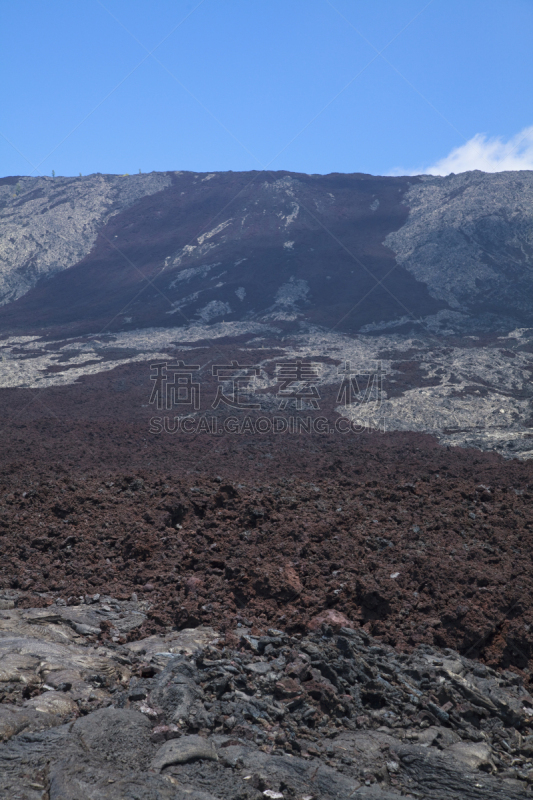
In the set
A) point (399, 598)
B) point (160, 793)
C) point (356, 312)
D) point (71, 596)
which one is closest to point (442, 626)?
point (399, 598)

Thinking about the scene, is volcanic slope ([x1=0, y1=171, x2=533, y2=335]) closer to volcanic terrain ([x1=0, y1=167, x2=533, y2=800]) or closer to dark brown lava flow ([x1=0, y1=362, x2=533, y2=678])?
volcanic terrain ([x1=0, y1=167, x2=533, y2=800])

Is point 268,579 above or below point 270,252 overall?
below

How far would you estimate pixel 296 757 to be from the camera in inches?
139

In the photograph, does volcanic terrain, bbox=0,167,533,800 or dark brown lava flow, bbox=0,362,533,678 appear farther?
dark brown lava flow, bbox=0,362,533,678

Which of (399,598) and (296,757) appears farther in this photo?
(399,598)

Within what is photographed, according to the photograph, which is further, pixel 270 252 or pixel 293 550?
pixel 270 252

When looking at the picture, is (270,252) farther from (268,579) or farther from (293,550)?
(268,579)

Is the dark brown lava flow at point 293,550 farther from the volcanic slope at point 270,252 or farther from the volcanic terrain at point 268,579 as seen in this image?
the volcanic slope at point 270,252

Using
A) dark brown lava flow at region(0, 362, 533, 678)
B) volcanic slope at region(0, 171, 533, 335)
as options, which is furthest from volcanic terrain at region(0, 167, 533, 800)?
volcanic slope at region(0, 171, 533, 335)

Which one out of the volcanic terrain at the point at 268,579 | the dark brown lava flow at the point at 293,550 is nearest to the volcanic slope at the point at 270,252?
the volcanic terrain at the point at 268,579

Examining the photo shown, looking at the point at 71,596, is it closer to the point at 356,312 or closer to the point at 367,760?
the point at 367,760

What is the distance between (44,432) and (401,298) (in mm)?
27425

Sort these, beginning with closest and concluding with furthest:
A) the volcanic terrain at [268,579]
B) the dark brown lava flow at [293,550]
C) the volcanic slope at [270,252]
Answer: the volcanic terrain at [268,579] < the dark brown lava flow at [293,550] < the volcanic slope at [270,252]

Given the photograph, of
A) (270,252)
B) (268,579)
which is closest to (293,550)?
(268,579)
